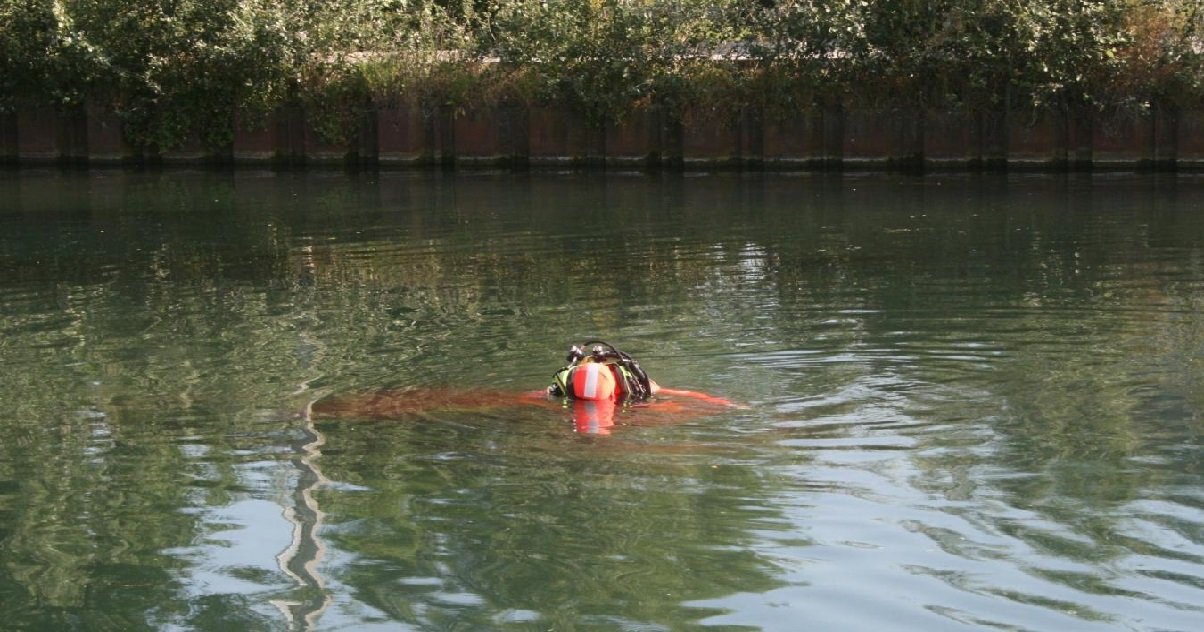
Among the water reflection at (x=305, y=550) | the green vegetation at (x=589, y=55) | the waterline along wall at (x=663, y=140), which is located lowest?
the water reflection at (x=305, y=550)

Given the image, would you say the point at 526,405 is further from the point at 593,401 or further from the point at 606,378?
the point at 606,378

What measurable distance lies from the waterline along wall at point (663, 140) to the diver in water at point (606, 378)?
2759cm


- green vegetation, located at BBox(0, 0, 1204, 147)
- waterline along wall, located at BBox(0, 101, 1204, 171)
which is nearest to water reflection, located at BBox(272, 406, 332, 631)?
waterline along wall, located at BBox(0, 101, 1204, 171)

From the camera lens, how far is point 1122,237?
24516 mm

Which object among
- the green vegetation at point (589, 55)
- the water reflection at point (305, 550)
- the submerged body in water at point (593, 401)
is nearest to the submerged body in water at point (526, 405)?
the submerged body in water at point (593, 401)

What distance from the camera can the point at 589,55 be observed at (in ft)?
136

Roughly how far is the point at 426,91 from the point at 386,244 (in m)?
17.3

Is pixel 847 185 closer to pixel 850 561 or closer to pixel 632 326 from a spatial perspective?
pixel 632 326

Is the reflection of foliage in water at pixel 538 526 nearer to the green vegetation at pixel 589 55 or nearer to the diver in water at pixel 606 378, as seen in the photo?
the diver in water at pixel 606 378

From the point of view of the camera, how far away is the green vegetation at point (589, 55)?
38062mm

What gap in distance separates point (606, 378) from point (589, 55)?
30.0 metres

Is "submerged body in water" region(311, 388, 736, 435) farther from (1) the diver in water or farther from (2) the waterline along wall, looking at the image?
(2) the waterline along wall

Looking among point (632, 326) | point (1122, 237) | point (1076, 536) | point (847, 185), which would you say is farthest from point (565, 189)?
point (1076, 536)

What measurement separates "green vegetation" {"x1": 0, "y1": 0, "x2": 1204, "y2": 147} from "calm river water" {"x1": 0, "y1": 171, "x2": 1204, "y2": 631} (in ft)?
51.5
